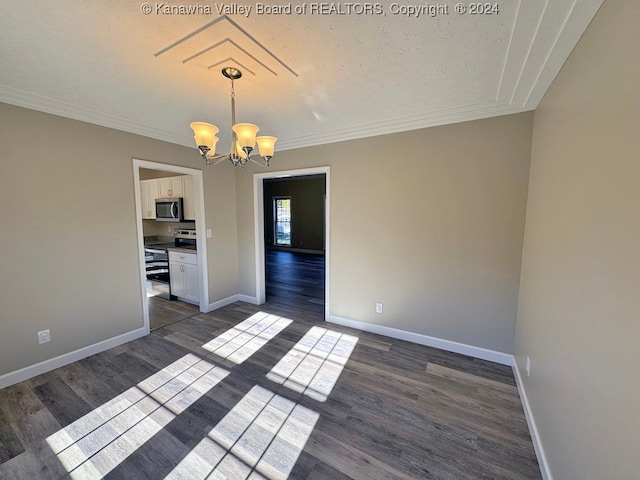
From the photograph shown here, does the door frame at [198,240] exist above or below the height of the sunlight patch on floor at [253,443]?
above

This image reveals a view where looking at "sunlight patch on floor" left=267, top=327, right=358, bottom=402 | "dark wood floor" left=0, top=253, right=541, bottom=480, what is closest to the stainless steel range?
"dark wood floor" left=0, top=253, right=541, bottom=480

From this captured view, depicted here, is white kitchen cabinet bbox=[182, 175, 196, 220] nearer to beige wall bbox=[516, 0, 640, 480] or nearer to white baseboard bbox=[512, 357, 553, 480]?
beige wall bbox=[516, 0, 640, 480]

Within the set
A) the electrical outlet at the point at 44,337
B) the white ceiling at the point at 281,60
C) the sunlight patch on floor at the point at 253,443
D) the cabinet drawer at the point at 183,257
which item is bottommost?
the sunlight patch on floor at the point at 253,443

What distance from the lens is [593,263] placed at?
1079 mm

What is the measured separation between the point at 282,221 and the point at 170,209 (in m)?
5.75

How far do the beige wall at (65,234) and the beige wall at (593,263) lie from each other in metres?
3.85

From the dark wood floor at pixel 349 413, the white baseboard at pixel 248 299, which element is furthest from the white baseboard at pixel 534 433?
the white baseboard at pixel 248 299

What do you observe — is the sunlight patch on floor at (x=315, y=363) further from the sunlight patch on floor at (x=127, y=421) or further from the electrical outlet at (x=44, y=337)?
the electrical outlet at (x=44, y=337)

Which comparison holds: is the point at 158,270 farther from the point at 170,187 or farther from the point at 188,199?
the point at 188,199

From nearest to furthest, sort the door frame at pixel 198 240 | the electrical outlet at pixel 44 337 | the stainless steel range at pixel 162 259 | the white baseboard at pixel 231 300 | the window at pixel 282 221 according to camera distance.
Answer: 1. the electrical outlet at pixel 44 337
2. the door frame at pixel 198 240
3. the white baseboard at pixel 231 300
4. the stainless steel range at pixel 162 259
5. the window at pixel 282 221

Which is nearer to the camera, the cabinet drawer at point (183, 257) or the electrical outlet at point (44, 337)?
the electrical outlet at point (44, 337)

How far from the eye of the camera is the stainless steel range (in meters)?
4.43

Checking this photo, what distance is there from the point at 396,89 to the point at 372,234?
1548 mm

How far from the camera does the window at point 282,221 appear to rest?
970 centimetres
